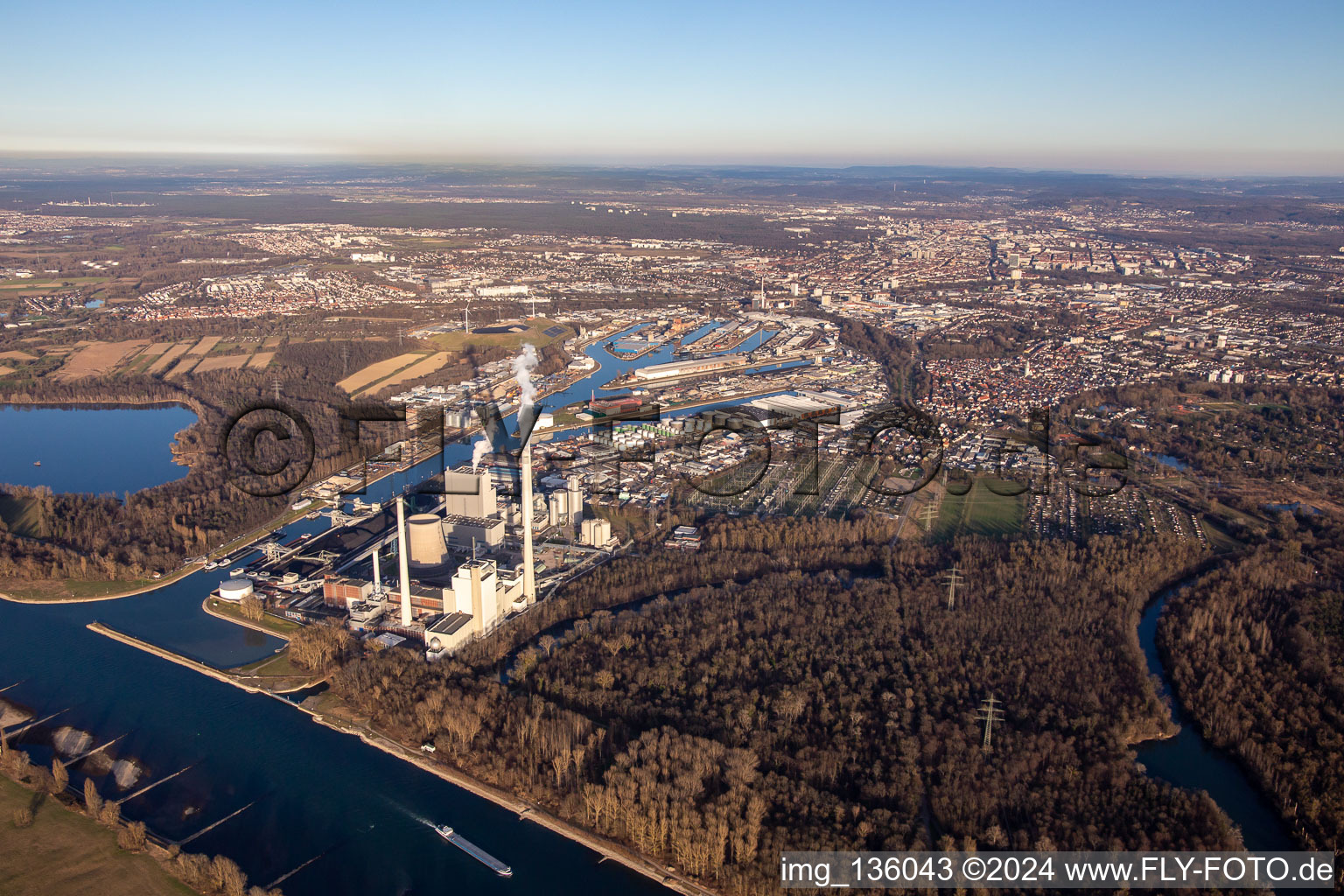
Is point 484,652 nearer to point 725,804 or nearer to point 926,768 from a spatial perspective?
point 725,804

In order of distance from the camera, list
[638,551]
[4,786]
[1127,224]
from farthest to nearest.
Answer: [1127,224] → [638,551] → [4,786]

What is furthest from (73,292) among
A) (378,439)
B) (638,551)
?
(638,551)

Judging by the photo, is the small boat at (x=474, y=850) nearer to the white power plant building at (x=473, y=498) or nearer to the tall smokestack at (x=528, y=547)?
the tall smokestack at (x=528, y=547)

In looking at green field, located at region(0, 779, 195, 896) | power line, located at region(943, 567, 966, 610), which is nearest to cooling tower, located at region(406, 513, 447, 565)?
green field, located at region(0, 779, 195, 896)

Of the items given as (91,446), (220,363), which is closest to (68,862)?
(91,446)

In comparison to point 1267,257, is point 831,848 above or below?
below

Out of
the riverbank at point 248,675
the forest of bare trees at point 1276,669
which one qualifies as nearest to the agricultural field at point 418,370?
the riverbank at point 248,675

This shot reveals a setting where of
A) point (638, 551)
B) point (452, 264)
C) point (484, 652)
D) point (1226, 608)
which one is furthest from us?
point (452, 264)
